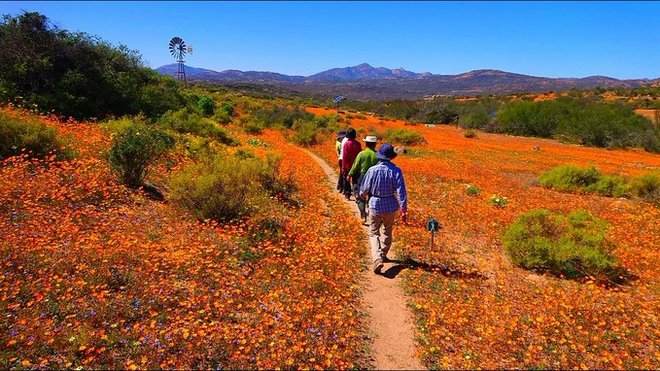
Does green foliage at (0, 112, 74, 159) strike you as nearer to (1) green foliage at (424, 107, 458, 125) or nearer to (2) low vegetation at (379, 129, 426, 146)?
(2) low vegetation at (379, 129, 426, 146)

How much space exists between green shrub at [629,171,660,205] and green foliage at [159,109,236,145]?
1834 cm

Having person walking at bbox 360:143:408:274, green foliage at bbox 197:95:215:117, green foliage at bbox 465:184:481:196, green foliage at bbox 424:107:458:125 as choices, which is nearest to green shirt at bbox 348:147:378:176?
person walking at bbox 360:143:408:274

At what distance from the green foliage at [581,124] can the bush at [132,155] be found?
3918 centimetres

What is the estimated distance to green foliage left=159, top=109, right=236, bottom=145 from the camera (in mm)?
20359

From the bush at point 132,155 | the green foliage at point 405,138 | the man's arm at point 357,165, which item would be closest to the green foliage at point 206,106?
the green foliage at point 405,138

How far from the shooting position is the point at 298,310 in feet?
18.2

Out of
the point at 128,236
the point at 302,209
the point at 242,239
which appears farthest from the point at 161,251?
the point at 302,209

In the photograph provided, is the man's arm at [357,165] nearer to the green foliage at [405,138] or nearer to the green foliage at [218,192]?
the green foliage at [218,192]

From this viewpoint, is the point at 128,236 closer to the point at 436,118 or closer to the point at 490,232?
the point at 490,232

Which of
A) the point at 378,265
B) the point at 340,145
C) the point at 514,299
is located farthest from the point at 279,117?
the point at 514,299

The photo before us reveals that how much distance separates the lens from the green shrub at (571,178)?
54.4 ft

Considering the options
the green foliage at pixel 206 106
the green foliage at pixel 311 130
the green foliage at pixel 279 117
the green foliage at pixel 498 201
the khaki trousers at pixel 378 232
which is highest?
the green foliage at pixel 206 106

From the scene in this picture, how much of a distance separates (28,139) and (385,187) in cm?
998

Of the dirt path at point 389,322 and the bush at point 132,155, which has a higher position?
the bush at point 132,155
